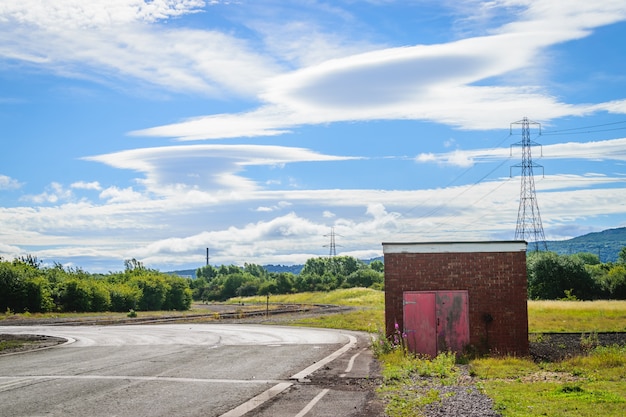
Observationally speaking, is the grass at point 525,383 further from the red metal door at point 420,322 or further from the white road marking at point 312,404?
the white road marking at point 312,404

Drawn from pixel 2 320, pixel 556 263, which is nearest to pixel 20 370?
pixel 2 320

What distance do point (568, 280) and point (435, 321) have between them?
204ft

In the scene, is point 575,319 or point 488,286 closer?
point 488,286

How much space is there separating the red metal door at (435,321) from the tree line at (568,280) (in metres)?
60.9

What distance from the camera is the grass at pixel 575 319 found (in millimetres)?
35688

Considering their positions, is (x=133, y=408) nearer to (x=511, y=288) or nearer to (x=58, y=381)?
(x=58, y=381)

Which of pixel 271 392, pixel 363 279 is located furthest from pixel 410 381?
pixel 363 279

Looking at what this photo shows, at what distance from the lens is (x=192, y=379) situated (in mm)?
16172

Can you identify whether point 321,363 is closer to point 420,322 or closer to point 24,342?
point 420,322

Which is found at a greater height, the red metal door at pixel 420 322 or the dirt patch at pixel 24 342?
the red metal door at pixel 420 322

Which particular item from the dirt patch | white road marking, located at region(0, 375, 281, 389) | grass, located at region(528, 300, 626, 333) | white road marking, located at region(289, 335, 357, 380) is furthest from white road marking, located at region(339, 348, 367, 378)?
grass, located at region(528, 300, 626, 333)

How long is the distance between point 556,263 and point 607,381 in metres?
68.2

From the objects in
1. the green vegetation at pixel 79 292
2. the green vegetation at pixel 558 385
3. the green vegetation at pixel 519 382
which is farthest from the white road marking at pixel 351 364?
the green vegetation at pixel 79 292

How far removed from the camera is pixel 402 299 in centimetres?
2264
